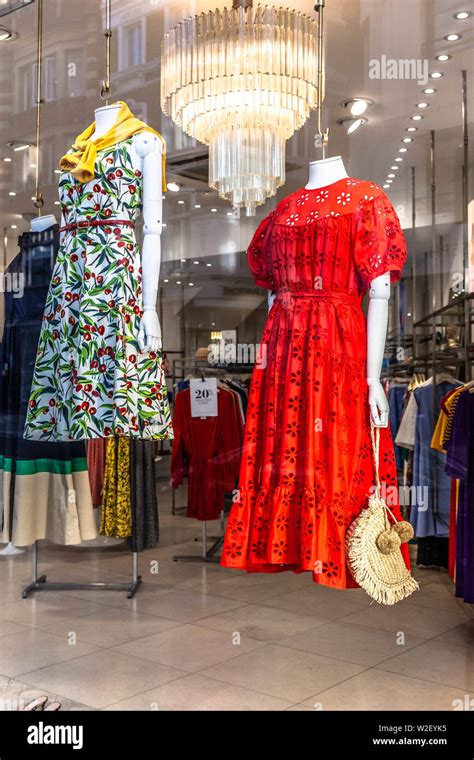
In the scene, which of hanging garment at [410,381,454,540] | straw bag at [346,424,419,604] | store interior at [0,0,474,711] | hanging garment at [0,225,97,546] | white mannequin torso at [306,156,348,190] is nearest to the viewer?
straw bag at [346,424,419,604]

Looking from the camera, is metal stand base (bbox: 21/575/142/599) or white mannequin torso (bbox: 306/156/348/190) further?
metal stand base (bbox: 21/575/142/599)

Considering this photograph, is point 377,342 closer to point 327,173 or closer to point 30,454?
point 327,173

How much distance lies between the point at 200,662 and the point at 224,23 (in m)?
2.28

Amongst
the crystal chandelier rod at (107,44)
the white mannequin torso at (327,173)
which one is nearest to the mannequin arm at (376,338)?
the white mannequin torso at (327,173)

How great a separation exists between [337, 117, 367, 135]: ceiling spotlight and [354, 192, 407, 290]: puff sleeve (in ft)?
2.55

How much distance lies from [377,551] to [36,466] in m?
1.49

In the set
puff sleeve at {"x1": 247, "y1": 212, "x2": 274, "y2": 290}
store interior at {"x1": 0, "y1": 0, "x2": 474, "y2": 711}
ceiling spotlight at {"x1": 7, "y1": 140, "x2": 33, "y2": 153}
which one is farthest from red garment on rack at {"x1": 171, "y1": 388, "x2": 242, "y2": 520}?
ceiling spotlight at {"x1": 7, "y1": 140, "x2": 33, "y2": 153}

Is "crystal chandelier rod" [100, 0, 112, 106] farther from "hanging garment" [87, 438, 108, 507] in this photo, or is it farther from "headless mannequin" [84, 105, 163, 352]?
"hanging garment" [87, 438, 108, 507]

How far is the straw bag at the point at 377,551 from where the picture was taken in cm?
230

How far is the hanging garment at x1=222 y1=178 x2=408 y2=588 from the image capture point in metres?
2.38

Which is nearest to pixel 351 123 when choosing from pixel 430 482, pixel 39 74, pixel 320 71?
pixel 320 71

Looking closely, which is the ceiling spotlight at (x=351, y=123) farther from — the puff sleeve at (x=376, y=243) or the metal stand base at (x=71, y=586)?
the metal stand base at (x=71, y=586)

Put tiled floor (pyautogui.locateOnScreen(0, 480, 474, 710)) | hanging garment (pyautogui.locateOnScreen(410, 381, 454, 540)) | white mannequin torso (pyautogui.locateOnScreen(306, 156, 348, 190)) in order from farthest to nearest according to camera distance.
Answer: hanging garment (pyautogui.locateOnScreen(410, 381, 454, 540)) < tiled floor (pyautogui.locateOnScreen(0, 480, 474, 710)) < white mannequin torso (pyautogui.locateOnScreen(306, 156, 348, 190))
